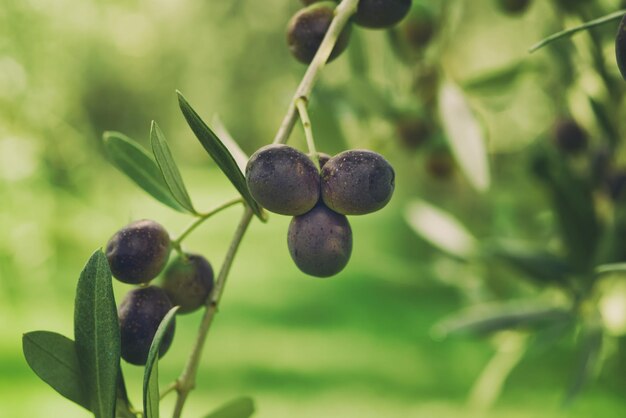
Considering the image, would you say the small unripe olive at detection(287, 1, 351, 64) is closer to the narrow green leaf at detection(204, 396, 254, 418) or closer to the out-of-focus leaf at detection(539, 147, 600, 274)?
the narrow green leaf at detection(204, 396, 254, 418)

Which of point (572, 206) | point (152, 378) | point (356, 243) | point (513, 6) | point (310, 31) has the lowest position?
point (152, 378)

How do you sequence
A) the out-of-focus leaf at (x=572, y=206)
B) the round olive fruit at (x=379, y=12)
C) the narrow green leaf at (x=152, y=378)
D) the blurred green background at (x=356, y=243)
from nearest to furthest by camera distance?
the narrow green leaf at (x=152, y=378), the round olive fruit at (x=379, y=12), the out-of-focus leaf at (x=572, y=206), the blurred green background at (x=356, y=243)

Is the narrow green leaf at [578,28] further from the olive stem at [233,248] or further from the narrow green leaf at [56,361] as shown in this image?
the narrow green leaf at [56,361]

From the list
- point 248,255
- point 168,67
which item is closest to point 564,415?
point 248,255

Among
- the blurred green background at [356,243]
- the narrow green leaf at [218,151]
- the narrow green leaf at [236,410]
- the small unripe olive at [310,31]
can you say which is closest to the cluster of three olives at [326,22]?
the small unripe olive at [310,31]

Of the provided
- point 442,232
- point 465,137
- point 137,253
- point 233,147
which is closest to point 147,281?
point 137,253

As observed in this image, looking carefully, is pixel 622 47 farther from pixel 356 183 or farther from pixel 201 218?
pixel 201 218

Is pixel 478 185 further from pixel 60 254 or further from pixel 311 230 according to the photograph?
pixel 60 254
